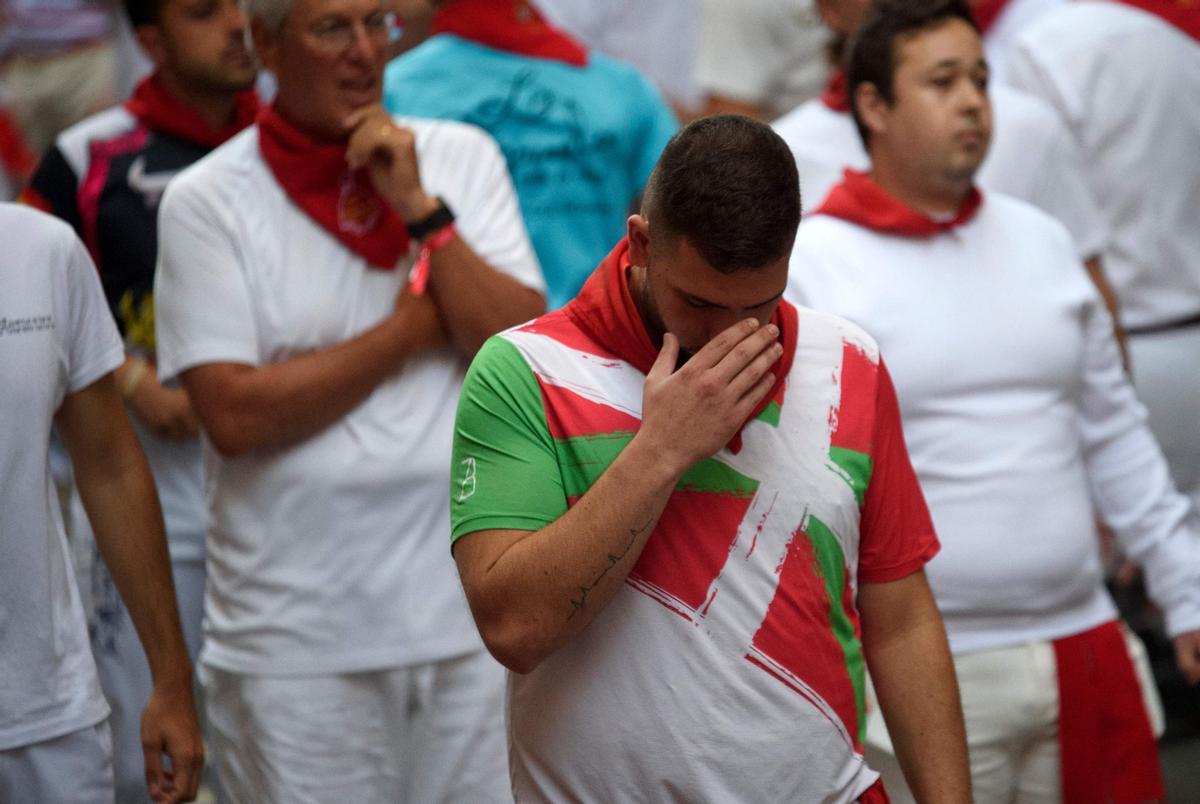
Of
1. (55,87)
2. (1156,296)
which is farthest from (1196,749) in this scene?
(55,87)

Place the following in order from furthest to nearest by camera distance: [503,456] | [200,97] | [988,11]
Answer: [988,11], [200,97], [503,456]

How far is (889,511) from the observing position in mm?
2598

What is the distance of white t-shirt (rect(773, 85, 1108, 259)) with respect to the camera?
4.41 metres

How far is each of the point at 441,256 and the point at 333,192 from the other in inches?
12.5

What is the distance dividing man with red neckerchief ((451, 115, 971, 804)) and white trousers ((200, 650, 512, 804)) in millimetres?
907

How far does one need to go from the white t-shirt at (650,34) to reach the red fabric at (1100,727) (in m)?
3.46

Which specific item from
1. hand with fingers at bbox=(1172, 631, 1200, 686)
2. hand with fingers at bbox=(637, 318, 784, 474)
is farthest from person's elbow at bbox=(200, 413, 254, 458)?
hand with fingers at bbox=(1172, 631, 1200, 686)

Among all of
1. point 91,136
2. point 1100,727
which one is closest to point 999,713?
point 1100,727

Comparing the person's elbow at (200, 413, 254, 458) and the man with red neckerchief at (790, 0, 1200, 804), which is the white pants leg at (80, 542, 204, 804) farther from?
the man with red neckerchief at (790, 0, 1200, 804)

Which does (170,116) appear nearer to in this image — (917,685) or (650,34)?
(917,685)

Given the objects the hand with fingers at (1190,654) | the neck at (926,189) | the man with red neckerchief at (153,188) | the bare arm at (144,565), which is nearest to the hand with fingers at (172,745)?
the bare arm at (144,565)

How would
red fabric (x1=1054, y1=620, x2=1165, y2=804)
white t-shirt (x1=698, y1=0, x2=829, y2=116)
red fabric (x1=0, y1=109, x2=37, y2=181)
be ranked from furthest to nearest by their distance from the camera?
red fabric (x1=0, y1=109, x2=37, y2=181)
white t-shirt (x1=698, y1=0, x2=829, y2=116)
red fabric (x1=1054, y1=620, x2=1165, y2=804)

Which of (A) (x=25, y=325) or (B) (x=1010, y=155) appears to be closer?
(A) (x=25, y=325)

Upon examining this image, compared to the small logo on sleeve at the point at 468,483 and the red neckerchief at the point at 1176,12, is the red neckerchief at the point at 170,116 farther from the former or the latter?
the red neckerchief at the point at 1176,12
